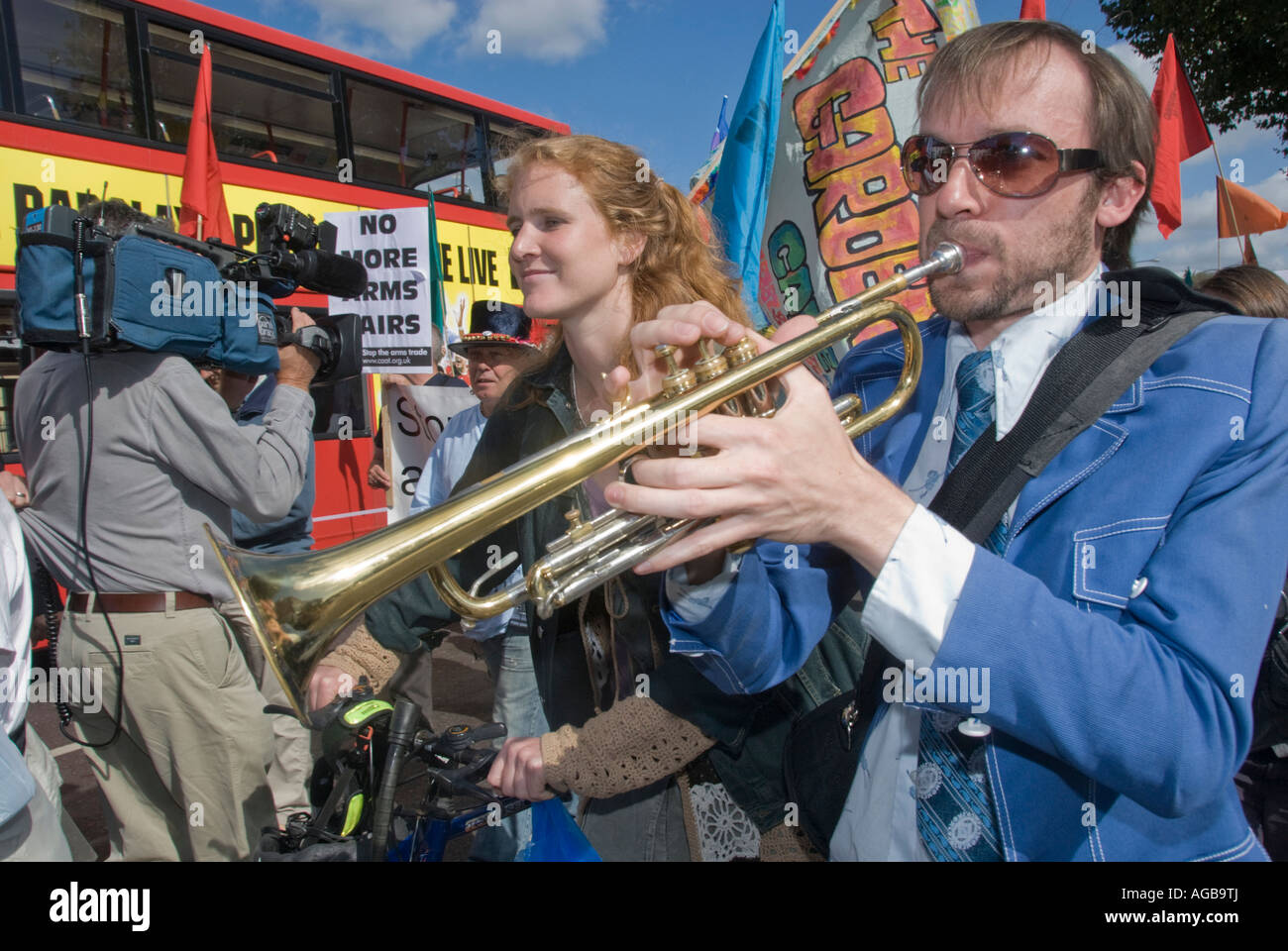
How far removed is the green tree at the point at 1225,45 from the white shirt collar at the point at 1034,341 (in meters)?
13.0

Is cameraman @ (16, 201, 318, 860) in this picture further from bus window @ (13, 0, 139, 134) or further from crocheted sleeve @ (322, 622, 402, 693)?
bus window @ (13, 0, 139, 134)

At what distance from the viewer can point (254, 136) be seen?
745cm

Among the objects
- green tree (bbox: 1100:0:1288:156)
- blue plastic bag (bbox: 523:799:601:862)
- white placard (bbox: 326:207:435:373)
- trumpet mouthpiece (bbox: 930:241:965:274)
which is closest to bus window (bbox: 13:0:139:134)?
white placard (bbox: 326:207:435:373)

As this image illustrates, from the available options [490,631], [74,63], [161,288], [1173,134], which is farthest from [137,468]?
[1173,134]

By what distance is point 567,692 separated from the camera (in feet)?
6.65

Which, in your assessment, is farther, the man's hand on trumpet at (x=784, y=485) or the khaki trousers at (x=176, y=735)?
the khaki trousers at (x=176, y=735)

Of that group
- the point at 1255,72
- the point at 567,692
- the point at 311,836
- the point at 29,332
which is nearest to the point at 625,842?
the point at 567,692

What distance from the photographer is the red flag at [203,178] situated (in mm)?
5754

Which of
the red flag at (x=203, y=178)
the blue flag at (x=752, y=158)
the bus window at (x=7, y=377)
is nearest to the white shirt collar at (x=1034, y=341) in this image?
the blue flag at (x=752, y=158)

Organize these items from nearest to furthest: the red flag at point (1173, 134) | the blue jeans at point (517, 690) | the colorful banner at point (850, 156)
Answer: the blue jeans at point (517, 690), the colorful banner at point (850, 156), the red flag at point (1173, 134)

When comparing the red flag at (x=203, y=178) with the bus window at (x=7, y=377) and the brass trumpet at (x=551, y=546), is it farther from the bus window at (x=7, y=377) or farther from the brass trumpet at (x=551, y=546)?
the brass trumpet at (x=551, y=546)

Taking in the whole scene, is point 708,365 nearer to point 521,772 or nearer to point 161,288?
point 521,772

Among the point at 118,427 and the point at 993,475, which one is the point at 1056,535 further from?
the point at 118,427

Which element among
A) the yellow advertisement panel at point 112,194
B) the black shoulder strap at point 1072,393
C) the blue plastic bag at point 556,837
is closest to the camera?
the black shoulder strap at point 1072,393
